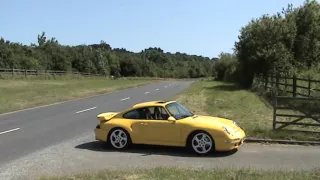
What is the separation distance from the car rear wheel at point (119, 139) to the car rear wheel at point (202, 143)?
1.79 metres

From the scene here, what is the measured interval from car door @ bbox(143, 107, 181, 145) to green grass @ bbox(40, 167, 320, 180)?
261 centimetres

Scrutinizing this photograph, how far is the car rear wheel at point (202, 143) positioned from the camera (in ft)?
35.5

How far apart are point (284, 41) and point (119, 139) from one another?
31.3m

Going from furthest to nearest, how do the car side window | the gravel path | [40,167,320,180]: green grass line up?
the car side window → the gravel path → [40,167,320,180]: green grass

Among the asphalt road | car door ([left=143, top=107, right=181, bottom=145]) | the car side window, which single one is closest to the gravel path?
car door ([left=143, top=107, right=181, bottom=145])

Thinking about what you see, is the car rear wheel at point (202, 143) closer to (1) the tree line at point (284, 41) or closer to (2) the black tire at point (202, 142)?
(2) the black tire at point (202, 142)

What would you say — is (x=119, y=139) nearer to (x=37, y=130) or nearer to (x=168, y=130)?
(x=168, y=130)

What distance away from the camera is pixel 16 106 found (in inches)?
1060

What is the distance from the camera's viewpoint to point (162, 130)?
11359mm

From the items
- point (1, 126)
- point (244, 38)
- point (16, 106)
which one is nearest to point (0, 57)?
point (244, 38)

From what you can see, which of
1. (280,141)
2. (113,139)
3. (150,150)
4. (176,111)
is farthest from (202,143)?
(280,141)

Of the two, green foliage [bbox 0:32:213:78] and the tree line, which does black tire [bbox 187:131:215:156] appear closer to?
the tree line

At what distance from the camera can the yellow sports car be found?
1082 cm

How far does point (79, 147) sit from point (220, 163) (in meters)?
4.22
